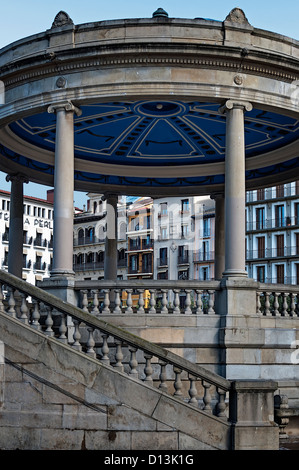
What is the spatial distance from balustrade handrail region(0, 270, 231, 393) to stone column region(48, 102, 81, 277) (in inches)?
201

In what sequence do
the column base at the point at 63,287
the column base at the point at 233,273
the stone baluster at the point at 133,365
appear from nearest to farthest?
1. the stone baluster at the point at 133,365
2. the column base at the point at 63,287
3. the column base at the point at 233,273

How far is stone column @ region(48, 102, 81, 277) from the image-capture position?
2138 centimetres

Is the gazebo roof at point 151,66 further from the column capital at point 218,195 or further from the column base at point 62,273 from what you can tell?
the column capital at point 218,195

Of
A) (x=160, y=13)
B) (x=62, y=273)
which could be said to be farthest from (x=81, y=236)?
(x=62, y=273)

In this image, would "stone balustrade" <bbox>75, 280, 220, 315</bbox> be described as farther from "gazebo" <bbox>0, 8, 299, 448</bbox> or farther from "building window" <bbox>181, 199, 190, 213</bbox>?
"building window" <bbox>181, 199, 190, 213</bbox>

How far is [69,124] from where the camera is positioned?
2211 centimetres

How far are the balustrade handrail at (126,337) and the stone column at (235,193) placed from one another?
6129 millimetres

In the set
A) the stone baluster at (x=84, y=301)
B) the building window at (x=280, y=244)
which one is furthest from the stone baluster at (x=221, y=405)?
the building window at (x=280, y=244)

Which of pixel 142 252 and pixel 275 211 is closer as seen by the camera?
pixel 275 211

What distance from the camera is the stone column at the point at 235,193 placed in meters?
21.2

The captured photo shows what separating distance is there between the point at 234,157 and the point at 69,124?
5.05 metres

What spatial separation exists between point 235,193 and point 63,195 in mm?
5057
